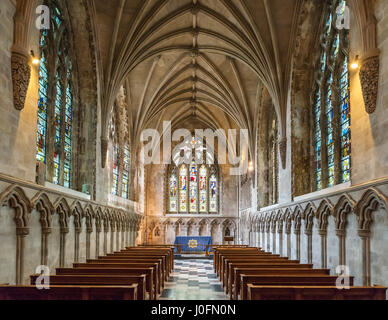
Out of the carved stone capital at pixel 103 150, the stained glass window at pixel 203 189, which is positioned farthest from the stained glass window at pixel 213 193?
the carved stone capital at pixel 103 150

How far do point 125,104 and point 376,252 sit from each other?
54.2 feet

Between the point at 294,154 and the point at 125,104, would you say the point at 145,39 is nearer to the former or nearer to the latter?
the point at 125,104

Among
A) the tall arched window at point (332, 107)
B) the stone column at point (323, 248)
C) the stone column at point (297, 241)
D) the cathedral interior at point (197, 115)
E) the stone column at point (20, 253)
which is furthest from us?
the stone column at point (297, 241)

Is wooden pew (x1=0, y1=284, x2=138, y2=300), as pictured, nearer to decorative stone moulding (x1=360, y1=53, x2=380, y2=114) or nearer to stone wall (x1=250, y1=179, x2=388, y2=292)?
stone wall (x1=250, y1=179, x2=388, y2=292)

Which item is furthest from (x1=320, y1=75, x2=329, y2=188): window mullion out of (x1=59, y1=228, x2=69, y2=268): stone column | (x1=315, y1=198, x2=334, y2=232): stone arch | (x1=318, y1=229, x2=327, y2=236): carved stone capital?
(x1=59, y1=228, x2=69, y2=268): stone column

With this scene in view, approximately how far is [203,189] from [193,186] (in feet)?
2.83

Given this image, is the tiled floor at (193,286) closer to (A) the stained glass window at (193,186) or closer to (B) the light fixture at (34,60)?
(B) the light fixture at (34,60)

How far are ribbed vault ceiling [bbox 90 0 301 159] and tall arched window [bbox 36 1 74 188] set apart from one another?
1634 mm

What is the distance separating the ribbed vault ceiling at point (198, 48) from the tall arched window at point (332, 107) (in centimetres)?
181

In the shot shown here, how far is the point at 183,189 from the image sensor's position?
105 ft

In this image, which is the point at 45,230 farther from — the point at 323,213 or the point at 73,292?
the point at 323,213

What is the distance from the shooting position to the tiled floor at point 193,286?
36.2 feet

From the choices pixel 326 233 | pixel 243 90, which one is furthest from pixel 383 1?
pixel 243 90

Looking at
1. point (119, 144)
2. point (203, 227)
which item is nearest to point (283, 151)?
point (119, 144)
